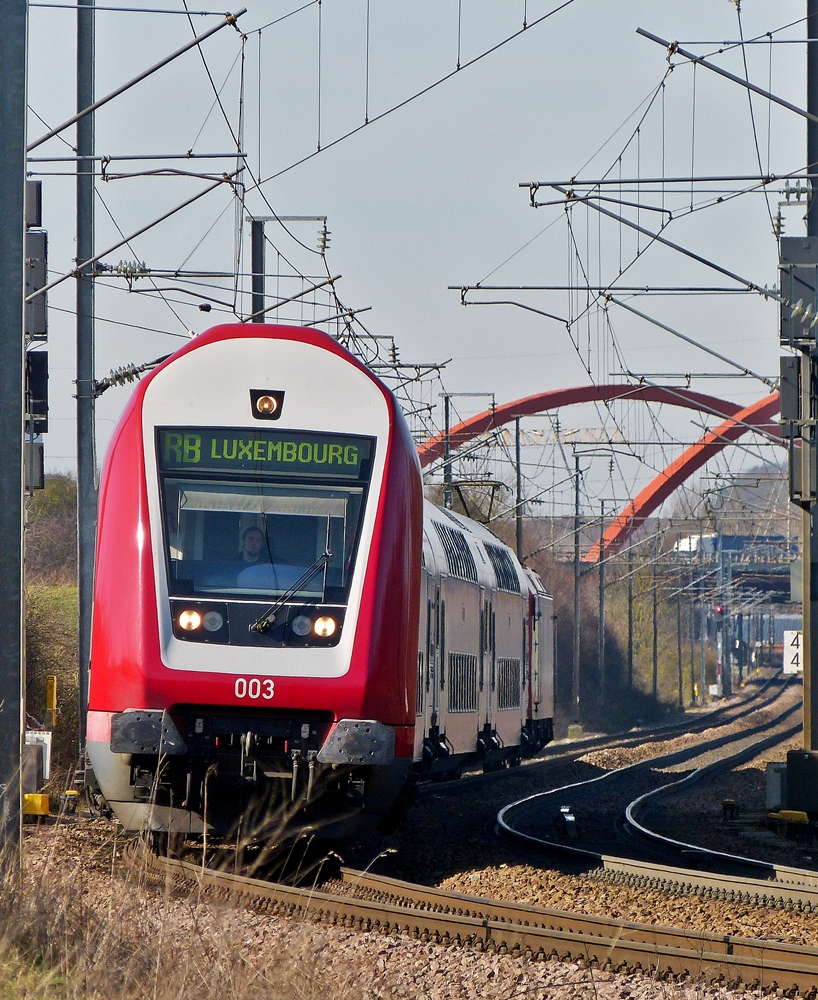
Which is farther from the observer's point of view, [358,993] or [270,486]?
[270,486]

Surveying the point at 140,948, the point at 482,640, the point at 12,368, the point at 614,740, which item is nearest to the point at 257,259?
the point at 482,640

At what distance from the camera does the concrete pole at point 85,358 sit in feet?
53.3

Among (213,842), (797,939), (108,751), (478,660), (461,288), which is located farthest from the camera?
(461,288)

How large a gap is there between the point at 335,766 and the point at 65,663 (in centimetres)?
1276

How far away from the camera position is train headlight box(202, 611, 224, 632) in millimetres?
10273

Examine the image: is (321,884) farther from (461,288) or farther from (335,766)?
(461,288)

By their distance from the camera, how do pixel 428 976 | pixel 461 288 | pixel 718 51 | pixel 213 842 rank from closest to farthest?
pixel 428 976, pixel 213 842, pixel 718 51, pixel 461 288

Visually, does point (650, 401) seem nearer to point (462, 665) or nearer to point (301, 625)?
point (462, 665)

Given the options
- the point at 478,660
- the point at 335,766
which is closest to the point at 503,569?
the point at 478,660

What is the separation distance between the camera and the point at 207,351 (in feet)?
37.1

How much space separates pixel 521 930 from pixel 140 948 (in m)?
2.31

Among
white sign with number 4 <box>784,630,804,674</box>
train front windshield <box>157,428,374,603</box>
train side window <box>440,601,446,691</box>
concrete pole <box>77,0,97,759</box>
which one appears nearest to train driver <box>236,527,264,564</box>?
train front windshield <box>157,428,374,603</box>

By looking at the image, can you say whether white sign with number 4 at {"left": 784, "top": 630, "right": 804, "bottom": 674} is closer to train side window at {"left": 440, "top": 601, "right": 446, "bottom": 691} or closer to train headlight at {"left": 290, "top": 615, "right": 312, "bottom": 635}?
train side window at {"left": 440, "top": 601, "right": 446, "bottom": 691}

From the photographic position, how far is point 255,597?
1038 cm
